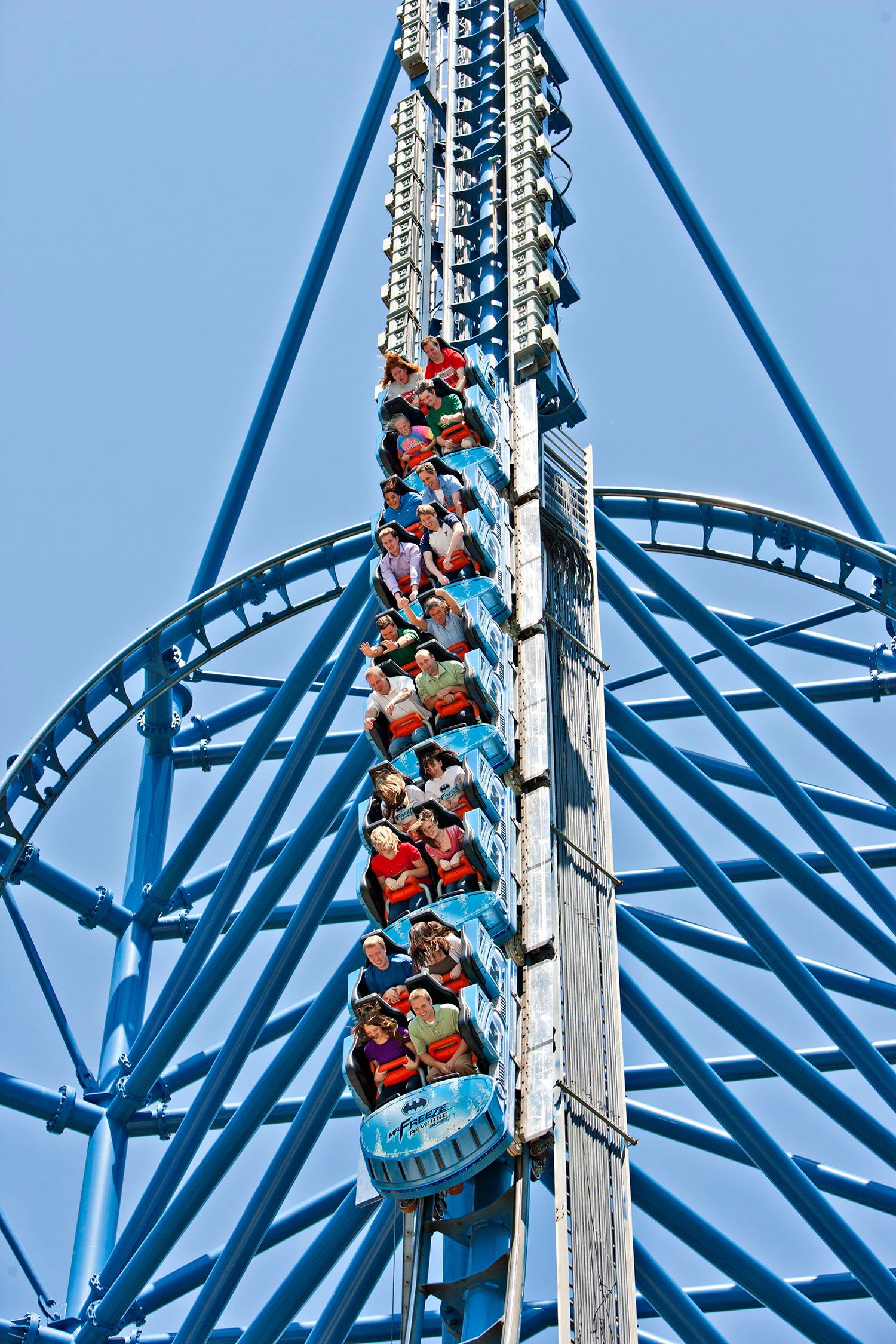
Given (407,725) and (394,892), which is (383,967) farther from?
(407,725)

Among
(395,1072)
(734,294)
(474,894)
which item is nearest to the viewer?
(395,1072)

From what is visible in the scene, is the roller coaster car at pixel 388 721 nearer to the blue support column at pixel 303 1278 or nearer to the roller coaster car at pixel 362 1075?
the roller coaster car at pixel 362 1075

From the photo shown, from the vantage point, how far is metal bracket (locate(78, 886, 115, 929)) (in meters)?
19.0

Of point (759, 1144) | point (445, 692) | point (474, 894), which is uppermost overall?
point (445, 692)

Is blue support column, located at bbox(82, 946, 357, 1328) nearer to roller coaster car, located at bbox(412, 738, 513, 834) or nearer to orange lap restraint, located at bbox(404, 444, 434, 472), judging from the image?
roller coaster car, located at bbox(412, 738, 513, 834)

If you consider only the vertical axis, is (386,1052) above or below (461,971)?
below

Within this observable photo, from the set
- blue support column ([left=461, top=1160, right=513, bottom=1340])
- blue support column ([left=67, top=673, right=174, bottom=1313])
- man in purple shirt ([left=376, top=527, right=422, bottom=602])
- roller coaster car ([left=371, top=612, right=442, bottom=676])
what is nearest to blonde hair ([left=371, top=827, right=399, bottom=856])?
roller coaster car ([left=371, top=612, right=442, bottom=676])

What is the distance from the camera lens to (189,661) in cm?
1761

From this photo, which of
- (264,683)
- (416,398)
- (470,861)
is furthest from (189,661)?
(470,861)

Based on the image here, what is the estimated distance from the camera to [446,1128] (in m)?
9.52

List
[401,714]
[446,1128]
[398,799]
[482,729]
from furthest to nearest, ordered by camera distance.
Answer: [401,714] → [482,729] → [398,799] → [446,1128]

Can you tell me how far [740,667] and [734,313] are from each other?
12.7 feet

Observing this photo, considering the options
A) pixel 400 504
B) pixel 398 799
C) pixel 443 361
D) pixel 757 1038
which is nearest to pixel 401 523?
pixel 400 504

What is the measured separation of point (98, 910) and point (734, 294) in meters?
8.57
